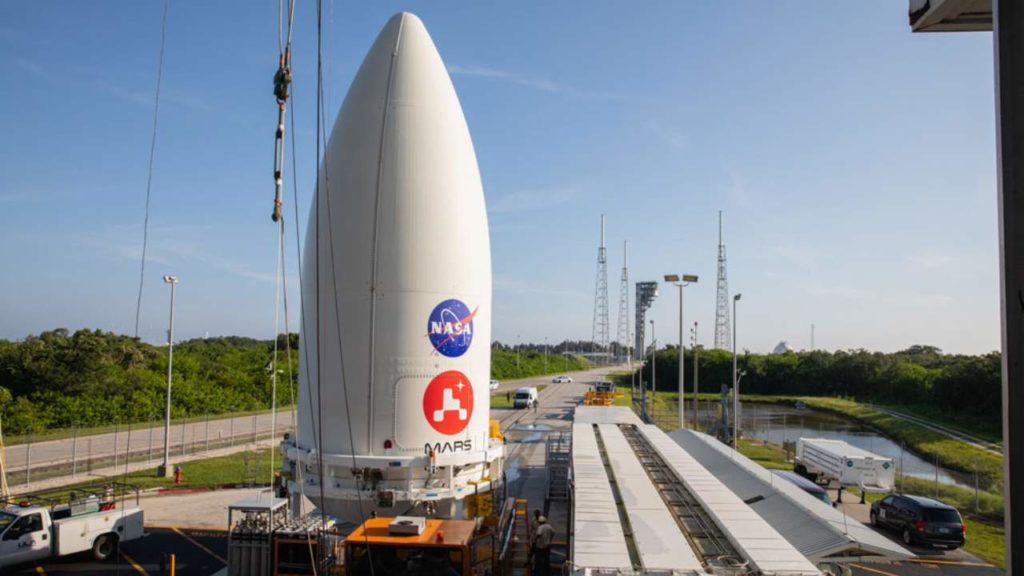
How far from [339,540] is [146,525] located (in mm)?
10936

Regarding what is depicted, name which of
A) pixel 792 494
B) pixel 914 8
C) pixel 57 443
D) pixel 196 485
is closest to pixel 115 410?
pixel 57 443

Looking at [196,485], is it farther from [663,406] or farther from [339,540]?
[663,406]

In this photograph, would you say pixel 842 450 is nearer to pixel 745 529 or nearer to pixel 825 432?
pixel 745 529

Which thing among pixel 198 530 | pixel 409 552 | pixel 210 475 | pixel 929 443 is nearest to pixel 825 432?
pixel 929 443

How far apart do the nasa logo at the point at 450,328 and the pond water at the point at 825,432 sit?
79.7 ft

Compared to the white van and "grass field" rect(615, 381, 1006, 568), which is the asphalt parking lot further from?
the white van

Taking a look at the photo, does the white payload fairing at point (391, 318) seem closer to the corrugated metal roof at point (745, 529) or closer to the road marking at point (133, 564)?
the corrugated metal roof at point (745, 529)

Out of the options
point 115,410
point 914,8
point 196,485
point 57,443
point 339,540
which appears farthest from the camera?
point 115,410

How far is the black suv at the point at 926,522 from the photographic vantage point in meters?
16.2

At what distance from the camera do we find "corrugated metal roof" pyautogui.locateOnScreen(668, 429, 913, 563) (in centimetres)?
949

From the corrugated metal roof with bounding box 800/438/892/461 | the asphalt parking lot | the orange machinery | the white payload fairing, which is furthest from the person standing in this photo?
the corrugated metal roof with bounding box 800/438/892/461

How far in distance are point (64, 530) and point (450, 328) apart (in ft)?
34.1

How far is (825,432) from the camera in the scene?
46.4 m

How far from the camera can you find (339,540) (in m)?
10.4
